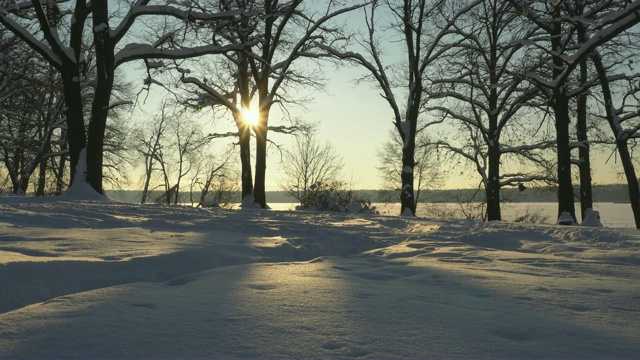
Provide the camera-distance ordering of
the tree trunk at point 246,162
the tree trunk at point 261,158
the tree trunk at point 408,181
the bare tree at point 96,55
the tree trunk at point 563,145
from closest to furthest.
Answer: the bare tree at point 96,55 → the tree trunk at point 563,145 → the tree trunk at point 261,158 → the tree trunk at point 408,181 → the tree trunk at point 246,162

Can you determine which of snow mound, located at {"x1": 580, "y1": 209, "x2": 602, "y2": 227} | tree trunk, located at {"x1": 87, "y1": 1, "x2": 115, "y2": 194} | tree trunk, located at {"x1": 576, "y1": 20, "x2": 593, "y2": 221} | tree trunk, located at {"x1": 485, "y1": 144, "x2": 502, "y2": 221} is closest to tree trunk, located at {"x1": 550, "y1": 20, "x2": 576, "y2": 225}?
snow mound, located at {"x1": 580, "y1": 209, "x2": 602, "y2": 227}

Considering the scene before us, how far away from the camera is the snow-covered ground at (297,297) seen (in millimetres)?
2141

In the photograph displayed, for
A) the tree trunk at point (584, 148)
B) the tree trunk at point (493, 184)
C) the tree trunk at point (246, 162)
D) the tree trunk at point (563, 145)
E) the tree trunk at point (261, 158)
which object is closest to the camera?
the tree trunk at point (563, 145)

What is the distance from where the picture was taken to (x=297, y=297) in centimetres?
294

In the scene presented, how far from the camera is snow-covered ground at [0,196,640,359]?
2.14 meters

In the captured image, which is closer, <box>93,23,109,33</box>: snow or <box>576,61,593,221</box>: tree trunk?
<box>93,23,109,33</box>: snow

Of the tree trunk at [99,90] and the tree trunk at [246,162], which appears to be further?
the tree trunk at [246,162]

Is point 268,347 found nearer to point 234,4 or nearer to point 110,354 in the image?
point 110,354

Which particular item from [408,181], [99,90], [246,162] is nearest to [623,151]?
[408,181]

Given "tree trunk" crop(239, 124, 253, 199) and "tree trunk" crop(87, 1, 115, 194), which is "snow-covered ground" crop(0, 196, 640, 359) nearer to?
"tree trunk" crop(87, 1, 115, 194)

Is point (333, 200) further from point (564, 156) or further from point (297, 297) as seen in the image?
point (297, 297)

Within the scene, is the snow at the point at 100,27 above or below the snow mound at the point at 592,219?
above

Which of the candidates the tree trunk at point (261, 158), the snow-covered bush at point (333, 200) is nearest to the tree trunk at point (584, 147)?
the snow-covered bush at point (333, 200)

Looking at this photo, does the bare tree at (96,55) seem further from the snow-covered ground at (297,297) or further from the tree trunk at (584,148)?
the tree trunk at (584,148)
